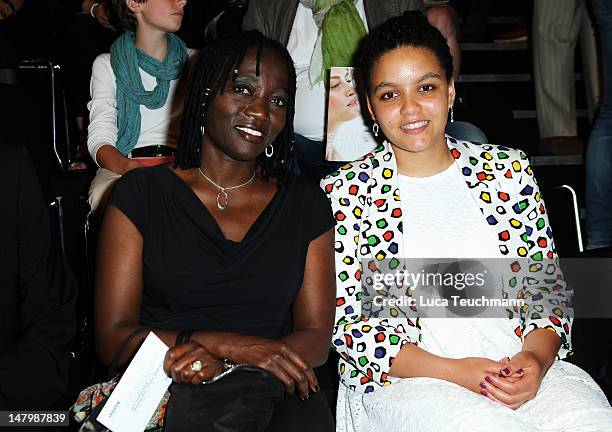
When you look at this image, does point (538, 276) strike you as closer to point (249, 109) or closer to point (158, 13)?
point (249, 109)

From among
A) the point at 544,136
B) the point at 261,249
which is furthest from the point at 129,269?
the point at 544,136

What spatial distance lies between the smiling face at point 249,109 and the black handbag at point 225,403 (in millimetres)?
728

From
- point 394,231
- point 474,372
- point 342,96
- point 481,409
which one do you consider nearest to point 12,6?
point 342,96

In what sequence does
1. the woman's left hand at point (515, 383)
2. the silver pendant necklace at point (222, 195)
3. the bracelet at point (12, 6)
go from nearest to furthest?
the woman's left hand at point (515, 383) → the silver pendant necklace at point (222, 195) → the bracelet at point (12, 6)

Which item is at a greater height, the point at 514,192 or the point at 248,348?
the point at 514,192

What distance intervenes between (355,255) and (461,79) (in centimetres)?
290

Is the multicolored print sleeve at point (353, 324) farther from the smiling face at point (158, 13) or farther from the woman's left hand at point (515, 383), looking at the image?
the smiling face at point (158, 13)

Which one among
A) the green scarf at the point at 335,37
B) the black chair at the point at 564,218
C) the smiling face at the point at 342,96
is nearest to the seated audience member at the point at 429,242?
the smiling face at the point at 342,96

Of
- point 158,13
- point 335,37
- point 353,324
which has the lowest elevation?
point 353,324

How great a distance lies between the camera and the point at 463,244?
245cm

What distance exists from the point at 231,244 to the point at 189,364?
48 centimetres

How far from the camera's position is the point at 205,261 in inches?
89.8

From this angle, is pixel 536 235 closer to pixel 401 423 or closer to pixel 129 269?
pixel 401 423

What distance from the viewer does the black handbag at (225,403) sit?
6.15ft
